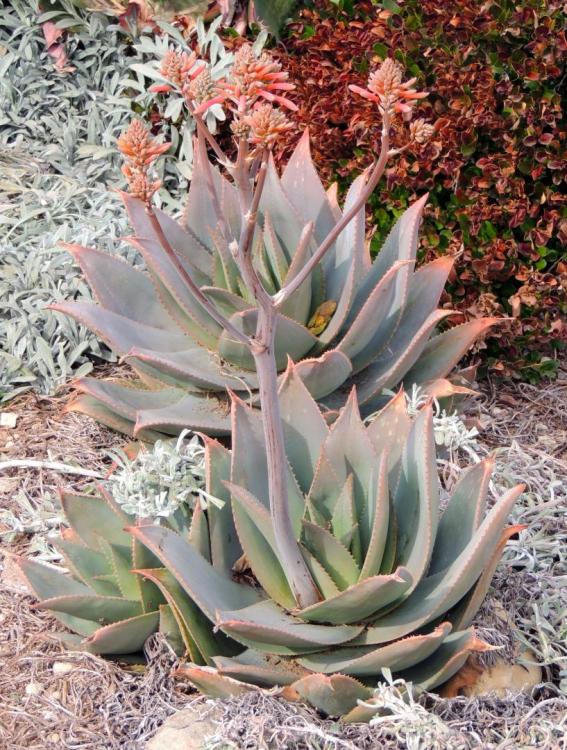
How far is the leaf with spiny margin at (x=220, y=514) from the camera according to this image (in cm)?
197

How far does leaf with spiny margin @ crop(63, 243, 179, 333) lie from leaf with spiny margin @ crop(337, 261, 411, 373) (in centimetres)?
52

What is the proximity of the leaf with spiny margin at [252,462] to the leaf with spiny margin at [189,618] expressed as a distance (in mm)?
247

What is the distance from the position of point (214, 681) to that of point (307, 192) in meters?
1.41

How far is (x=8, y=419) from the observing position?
296 centimetres

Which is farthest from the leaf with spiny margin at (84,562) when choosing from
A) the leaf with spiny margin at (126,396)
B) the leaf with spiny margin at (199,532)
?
the leaf with spiny margin at (126,396)

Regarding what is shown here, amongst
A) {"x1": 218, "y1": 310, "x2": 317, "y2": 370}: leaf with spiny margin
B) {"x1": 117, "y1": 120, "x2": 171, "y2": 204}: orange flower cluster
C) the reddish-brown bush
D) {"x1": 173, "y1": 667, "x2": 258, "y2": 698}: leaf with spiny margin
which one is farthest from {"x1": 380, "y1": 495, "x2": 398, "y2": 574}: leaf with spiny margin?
the reddish-brown bush

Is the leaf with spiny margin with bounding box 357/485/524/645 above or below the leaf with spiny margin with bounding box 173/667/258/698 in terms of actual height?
above

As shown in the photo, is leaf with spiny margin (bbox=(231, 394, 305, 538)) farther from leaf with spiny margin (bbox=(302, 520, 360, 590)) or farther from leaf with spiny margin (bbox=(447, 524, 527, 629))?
leaf with spiny margin (bbox=(447, 524, 527, 629))

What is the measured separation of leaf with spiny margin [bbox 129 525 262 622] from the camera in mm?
1737


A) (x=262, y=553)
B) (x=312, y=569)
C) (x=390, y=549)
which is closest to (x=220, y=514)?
(x=262, y=553)

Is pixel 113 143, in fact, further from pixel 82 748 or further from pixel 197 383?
pixel 82 748

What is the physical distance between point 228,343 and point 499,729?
1088mm

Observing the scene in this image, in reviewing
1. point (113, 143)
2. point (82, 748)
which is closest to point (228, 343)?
point (82, 748)

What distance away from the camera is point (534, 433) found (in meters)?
2.91
